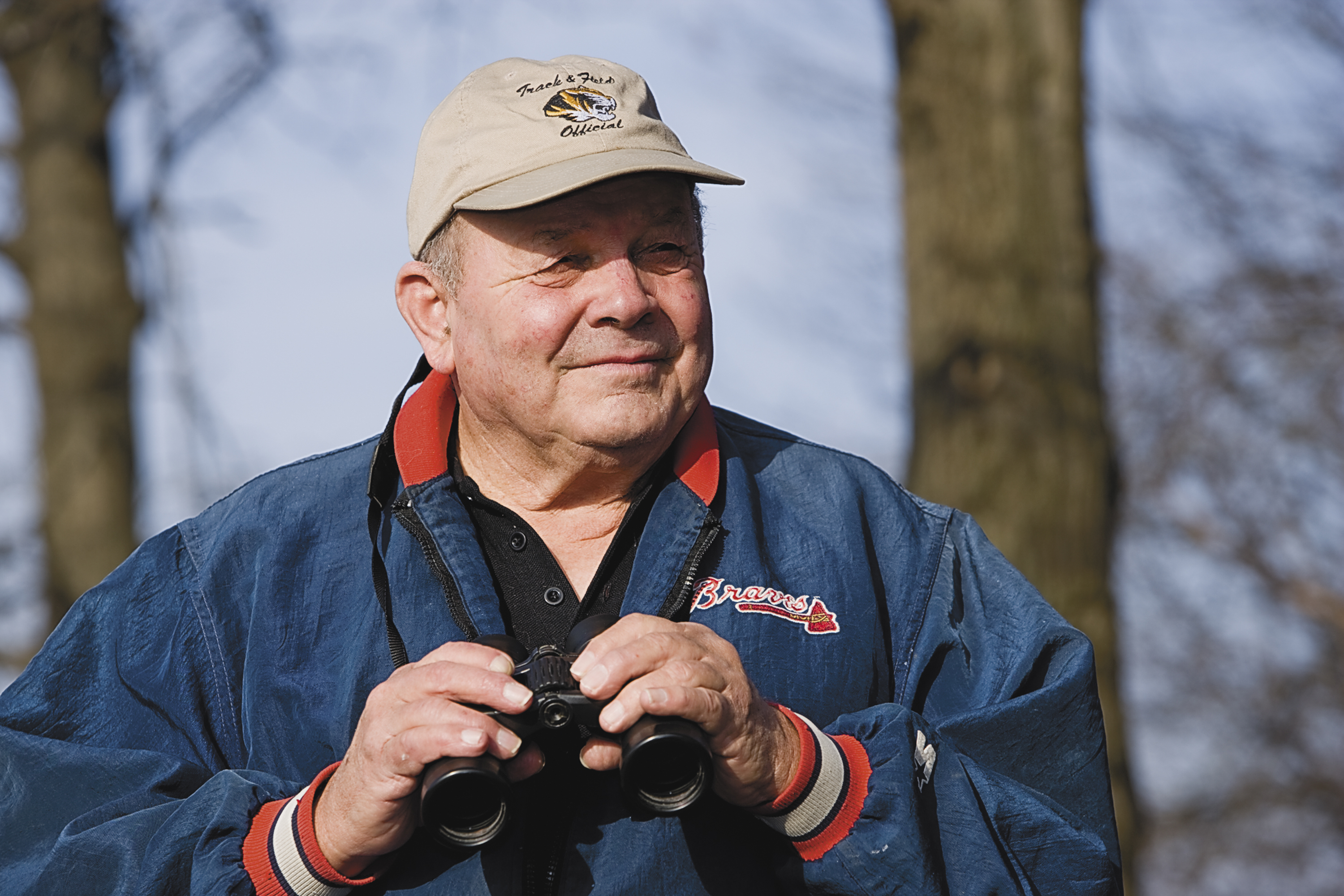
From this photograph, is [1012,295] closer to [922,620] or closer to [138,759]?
[922,620]

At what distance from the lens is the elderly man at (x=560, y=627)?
2193 mm

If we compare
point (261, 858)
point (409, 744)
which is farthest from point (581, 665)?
point (261, 858)

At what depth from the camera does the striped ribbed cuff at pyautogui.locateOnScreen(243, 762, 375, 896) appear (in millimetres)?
2193

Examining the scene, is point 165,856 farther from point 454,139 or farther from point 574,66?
point 574,66

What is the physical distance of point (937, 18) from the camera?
16.0ft

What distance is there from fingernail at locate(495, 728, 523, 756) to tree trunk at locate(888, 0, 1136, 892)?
106 inches

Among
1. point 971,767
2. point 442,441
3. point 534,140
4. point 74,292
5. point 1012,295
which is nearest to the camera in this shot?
point 971,767

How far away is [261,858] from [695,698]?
29.2 inches

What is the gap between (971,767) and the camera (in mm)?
2312

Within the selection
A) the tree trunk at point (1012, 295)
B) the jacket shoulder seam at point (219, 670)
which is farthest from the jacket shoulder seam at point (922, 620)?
the tree trunk at point (1012, 295)

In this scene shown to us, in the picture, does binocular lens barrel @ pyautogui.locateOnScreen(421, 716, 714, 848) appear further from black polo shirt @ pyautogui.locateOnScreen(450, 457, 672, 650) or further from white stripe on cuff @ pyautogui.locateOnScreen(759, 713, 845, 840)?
black polo shirt @ pyautogui.locateOnScreen(450, 457, 672, 650)

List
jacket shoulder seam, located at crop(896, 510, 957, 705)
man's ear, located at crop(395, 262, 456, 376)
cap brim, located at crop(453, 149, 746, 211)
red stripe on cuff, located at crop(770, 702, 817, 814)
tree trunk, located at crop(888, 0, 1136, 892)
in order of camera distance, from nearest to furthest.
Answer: red stripe on cuff, located at crop(770, 702, 817, 814) < cap brim, located at crop(453, 149, 746, 211) < jacket shoulder seam, located at crop(896, 510, 957, 705) < man's ear, located at crop(395, 262, 456, 376) < tree trunk, located at crop(888, 0, 1136, 892)

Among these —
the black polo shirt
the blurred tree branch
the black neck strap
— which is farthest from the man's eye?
the blurred tree branch

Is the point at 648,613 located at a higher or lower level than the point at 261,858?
higher
